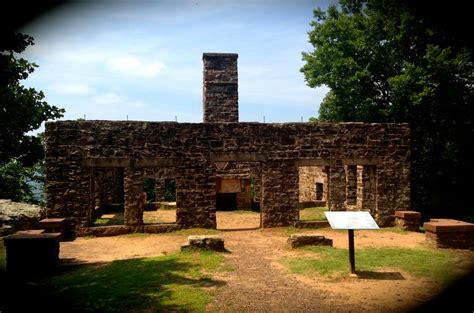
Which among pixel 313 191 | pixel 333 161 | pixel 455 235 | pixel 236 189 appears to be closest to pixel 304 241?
pixel 455 235

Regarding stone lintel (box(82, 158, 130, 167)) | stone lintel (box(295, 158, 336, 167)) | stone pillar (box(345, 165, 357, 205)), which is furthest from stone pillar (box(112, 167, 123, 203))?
stone pillar (box(345, 165, 357, 205))

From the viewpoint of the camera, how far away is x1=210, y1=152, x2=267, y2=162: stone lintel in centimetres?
1235

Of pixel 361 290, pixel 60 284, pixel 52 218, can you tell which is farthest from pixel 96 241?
pixel 361 290

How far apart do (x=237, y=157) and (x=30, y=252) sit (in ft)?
22.7

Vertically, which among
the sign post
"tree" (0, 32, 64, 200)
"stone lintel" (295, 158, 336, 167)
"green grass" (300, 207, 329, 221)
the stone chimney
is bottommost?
"green grass" (300, 207, 329, 221)

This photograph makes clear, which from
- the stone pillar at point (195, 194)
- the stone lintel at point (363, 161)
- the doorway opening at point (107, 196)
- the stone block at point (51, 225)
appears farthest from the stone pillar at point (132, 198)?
the stone lintel at point (363, 161)

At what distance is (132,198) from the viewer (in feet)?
39.2

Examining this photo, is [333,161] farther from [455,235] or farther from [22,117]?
[22,117]

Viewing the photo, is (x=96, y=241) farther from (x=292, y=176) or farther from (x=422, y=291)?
(x=422, y=291)

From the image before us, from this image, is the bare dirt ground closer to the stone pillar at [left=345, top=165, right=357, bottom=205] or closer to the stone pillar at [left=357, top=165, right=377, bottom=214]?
the stone pillar at [left=357, top=165, right=377, bottom=214]

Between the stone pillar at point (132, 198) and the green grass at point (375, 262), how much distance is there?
223 inches

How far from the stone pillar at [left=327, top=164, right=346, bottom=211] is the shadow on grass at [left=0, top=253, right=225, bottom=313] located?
8.66 meters

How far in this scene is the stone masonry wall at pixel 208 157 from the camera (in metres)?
11.6

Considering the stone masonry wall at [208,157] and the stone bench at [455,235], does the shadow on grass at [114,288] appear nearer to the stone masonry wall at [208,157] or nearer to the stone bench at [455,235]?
the stone masonry wall at [208,157]
